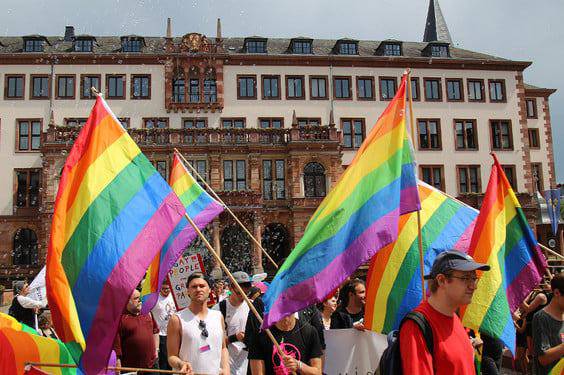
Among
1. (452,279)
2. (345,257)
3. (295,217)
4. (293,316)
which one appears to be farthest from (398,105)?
(295,217)

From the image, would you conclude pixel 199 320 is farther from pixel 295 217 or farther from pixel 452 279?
pixel 295 217

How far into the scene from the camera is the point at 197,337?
20.3ft

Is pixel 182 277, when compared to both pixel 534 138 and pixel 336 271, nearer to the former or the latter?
pixel 336 271

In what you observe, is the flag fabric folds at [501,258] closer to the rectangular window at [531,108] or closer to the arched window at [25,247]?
the arched window at [25,247]

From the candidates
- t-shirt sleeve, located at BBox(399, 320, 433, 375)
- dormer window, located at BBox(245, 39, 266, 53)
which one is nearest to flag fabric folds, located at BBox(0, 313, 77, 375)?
t-shirt sleeve, located at BBox(399, 320, 433, 375)

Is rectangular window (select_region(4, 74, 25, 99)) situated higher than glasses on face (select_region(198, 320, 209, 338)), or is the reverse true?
rectangular window (select_region(4, 74, 25, 99))

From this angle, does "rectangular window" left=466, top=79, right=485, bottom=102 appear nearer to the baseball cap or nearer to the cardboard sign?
the cardboard sign

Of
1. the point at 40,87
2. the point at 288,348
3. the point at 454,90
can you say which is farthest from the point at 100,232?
the point at 454,90

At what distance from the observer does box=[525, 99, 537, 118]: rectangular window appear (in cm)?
5300

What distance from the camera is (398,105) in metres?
6.52

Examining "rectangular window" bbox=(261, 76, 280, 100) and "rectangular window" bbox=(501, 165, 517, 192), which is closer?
"rectangular window" bbox=(261, 76, 280, 100)

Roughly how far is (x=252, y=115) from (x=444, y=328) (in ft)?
130

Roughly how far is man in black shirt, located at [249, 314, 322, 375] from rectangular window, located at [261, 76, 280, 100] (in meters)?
38.2

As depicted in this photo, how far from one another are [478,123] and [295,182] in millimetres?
16670
